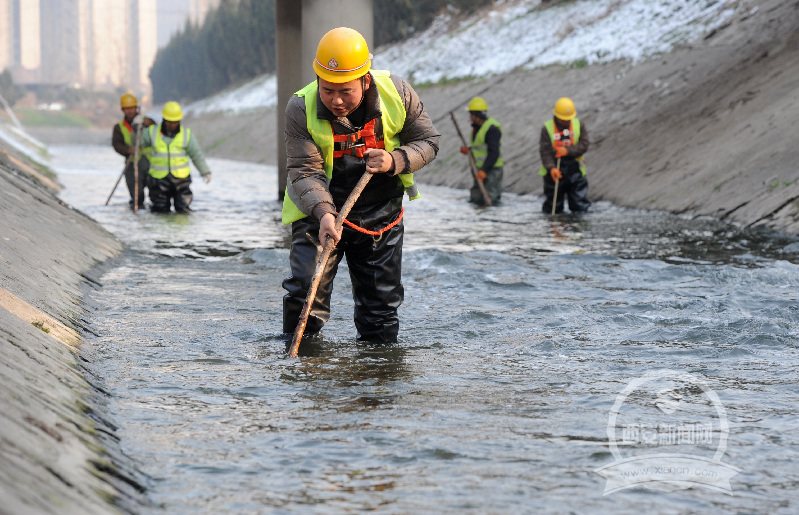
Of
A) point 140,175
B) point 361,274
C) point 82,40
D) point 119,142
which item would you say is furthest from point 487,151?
point 82,40

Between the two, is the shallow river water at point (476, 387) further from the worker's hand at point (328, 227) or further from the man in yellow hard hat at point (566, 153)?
the man in yellow hard hat at point (566, 153)

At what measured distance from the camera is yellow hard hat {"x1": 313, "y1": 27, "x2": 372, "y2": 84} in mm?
5695

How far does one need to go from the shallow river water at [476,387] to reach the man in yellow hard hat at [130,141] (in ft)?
23.0

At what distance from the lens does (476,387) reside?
18.9ft

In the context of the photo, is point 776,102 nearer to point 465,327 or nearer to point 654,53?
point 654,53

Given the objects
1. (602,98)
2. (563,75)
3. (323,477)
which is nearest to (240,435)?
(323,477)

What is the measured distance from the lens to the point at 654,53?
2277 centimetres

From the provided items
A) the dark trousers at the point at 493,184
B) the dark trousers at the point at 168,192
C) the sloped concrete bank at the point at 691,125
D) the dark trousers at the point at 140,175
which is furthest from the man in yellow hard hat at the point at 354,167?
the dark trousers at the point at 493,184

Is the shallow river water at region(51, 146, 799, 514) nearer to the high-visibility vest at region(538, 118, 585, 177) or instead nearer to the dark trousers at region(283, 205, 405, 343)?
the dark trousers at region(283, 205, 405, 343)

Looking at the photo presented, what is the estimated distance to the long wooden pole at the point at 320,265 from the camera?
602 centimetres

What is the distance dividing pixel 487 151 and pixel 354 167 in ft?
42.2

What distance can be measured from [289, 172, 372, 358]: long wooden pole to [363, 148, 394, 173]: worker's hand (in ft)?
0.28

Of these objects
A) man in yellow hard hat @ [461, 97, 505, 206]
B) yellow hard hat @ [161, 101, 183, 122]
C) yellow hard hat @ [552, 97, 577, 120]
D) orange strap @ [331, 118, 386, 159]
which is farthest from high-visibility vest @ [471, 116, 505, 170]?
orange strap @ [331, 118, 386, 159]

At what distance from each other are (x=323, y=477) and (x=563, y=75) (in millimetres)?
22461
